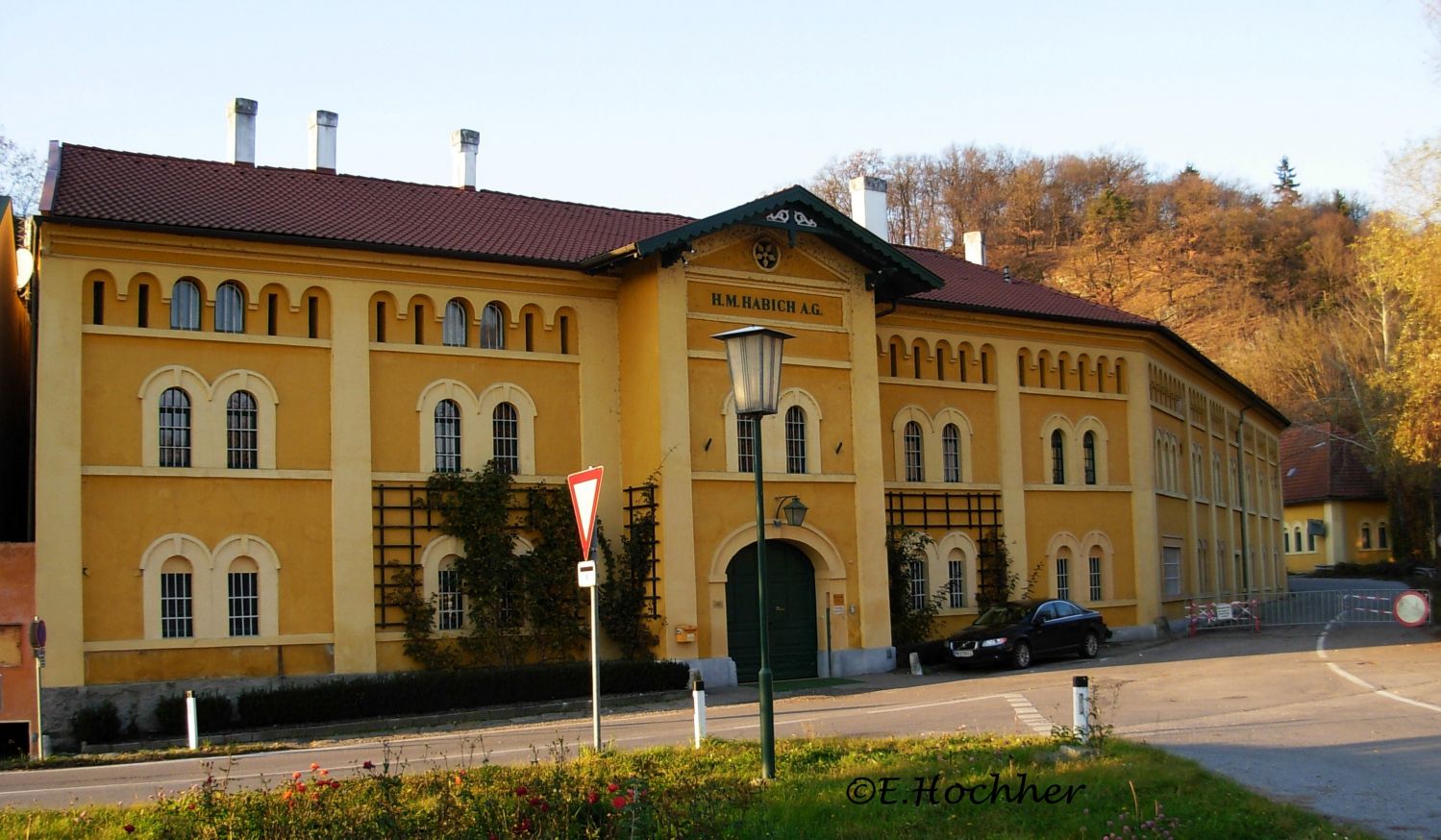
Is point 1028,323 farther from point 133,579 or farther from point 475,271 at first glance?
point 133,579

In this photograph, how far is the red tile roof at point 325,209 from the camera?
2594cm

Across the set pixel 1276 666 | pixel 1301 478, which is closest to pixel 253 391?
pixel 1276 666

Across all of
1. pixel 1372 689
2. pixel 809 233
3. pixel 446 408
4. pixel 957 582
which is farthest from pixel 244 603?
pixel 1372 689

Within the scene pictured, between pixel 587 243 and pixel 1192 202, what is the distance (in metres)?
64.2

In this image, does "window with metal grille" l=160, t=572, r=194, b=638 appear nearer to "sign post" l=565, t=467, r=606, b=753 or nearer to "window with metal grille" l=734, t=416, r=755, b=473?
"window with metal grille" l=734, t=416, r=755, b=473

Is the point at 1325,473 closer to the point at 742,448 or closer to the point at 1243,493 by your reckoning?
the point at 1243,493

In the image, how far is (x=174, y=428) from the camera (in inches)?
1007

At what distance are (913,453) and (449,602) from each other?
12660 mm

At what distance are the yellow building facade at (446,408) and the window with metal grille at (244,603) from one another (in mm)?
49

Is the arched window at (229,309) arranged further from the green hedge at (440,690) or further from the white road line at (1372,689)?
the white road line at (1372,689)

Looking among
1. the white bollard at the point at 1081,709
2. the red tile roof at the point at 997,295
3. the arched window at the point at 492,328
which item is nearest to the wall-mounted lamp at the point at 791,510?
the arched window at the point at 492,328

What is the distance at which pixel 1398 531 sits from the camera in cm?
6819

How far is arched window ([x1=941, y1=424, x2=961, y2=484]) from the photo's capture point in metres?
35.5

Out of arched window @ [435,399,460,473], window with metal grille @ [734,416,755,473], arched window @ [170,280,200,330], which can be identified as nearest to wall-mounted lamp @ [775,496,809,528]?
window with metal grille @ [734,416,755,473]
